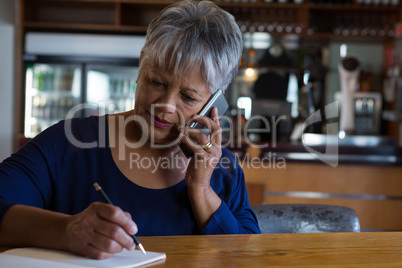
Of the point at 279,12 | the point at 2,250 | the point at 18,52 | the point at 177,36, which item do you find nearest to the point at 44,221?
the point at 2,250

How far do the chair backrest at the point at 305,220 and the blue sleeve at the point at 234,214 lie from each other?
0.06 meters

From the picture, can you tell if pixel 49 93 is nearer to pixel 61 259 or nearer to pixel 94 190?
pixel 94 190

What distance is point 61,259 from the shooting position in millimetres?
854

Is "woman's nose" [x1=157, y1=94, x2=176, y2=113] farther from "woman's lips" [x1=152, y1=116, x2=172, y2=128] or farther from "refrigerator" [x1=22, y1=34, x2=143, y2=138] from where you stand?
"refrigerator" [x1=22, y1=34, x2=143, y2=138]

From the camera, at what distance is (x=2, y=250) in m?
0.93

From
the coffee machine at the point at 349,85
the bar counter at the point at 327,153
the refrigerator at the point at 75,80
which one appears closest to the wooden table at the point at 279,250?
the bar counter at the point at 327,153

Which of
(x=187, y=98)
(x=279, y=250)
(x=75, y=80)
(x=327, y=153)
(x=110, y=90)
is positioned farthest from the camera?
(x=110, y=90)

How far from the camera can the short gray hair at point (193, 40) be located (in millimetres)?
1273

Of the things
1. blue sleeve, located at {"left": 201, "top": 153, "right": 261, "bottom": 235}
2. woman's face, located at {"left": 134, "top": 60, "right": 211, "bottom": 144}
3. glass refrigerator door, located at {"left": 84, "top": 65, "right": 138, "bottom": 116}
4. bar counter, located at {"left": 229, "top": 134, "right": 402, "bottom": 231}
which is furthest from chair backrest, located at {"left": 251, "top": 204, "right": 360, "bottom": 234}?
glass refrigerator door, located at {"left": 84, "top": 65, "right": 138, "bottom": 116}

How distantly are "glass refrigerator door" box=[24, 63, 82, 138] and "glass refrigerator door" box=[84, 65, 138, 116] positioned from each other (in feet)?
0.53

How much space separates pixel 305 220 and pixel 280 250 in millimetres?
466

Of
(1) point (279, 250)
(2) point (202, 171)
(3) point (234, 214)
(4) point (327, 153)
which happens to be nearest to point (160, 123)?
(2) point (202, 171)

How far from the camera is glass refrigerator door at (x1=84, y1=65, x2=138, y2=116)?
5.58 m

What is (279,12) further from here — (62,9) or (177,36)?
(177,36)
